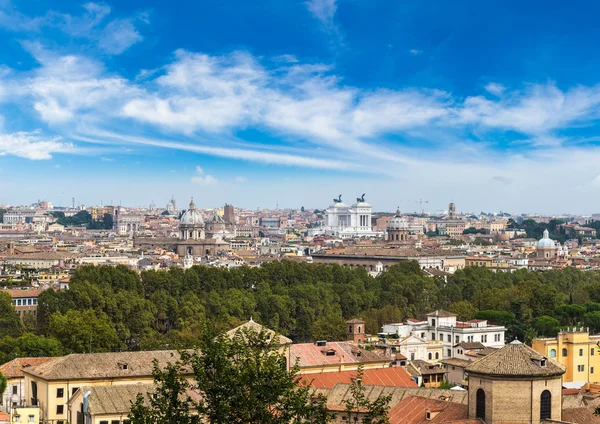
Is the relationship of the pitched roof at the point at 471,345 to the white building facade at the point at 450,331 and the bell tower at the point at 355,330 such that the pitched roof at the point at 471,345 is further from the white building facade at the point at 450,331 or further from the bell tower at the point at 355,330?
the bell tower at the point at 355,330

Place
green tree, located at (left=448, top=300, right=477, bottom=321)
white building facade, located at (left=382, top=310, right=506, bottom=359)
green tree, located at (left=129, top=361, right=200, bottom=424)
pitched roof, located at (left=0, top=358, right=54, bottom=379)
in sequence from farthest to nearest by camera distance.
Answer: green tree, located at (left=448, top=300, right=477, bottom=321)
white building facade, located at (left=382, top=310, right=506, bottom=359)
pitched roof, located at (left=0, top=358, right=54, bottom=379)
green tree, located at (left=129, top=361, right=200, bottom=424)

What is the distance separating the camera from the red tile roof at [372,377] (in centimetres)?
4081

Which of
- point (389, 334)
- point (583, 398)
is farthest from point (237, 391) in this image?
point (389, 334)

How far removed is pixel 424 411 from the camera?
99.6 feet

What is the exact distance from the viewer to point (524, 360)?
1056 inches

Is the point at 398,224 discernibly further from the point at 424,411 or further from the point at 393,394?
the point at 424,411

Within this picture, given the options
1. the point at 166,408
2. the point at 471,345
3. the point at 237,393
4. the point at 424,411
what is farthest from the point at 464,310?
the point at 237,393

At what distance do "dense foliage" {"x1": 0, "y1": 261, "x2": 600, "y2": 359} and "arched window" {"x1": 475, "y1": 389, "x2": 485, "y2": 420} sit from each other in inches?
1058

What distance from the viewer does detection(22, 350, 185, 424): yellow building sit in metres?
40.3

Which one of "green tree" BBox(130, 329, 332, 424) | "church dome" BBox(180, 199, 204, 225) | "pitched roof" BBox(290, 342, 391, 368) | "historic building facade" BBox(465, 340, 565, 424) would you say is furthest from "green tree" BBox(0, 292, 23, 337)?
"church dome" BBox(180, 199, 204, 225)

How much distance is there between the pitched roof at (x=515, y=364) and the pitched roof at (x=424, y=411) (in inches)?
61.8

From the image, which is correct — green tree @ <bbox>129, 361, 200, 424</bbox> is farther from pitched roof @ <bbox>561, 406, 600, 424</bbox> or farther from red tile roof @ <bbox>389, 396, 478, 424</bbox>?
pitched roof @ <bbox>561, 406, 600, 424</bbox>

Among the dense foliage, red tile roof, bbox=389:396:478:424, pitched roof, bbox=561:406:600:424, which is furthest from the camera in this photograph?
the dense foliage

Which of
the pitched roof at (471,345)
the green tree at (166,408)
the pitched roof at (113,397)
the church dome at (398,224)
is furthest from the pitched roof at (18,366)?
the church dome at (398,224)
